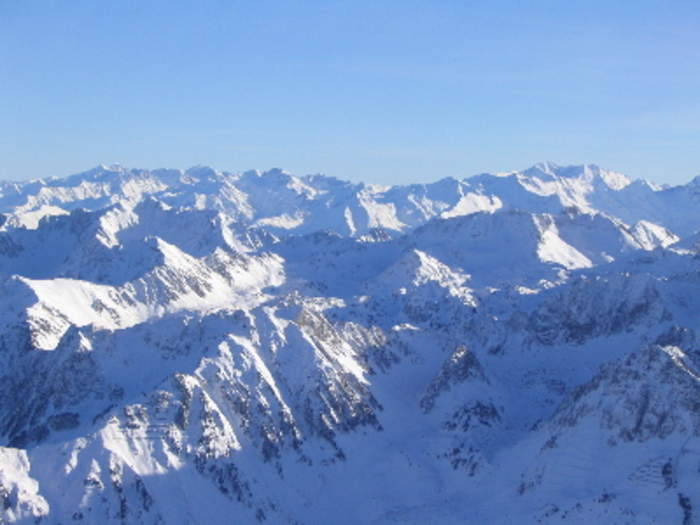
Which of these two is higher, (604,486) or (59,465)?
(59,465)

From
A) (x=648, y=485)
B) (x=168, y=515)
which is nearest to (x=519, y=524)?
(x=648, y=485)

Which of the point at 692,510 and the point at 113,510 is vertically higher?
the point at 113,510

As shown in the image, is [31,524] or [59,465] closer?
[31,524]

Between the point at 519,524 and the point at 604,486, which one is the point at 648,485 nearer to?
the point at 604,486

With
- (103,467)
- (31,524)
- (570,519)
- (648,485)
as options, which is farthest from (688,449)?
(31,524)

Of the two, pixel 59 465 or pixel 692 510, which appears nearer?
pixel 692 510

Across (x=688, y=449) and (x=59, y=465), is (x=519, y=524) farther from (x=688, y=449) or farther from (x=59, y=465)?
(x=59, y=465)

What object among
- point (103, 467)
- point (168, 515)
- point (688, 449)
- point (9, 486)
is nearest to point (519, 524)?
point (688, 449)

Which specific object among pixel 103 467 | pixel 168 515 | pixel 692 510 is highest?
pixel 103 467
